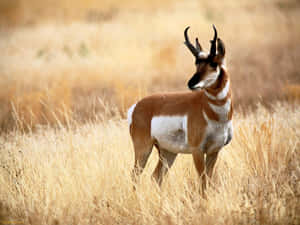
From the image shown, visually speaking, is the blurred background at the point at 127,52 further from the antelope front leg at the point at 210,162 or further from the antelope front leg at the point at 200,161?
the antelope front leg at the point at 200,161

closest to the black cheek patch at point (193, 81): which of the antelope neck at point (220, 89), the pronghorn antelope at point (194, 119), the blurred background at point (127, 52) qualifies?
the pronghorn antelope at point (194, 119)

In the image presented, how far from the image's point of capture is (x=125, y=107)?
9.68 meters

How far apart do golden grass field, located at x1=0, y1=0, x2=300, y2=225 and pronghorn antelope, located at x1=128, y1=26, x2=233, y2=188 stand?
33cm

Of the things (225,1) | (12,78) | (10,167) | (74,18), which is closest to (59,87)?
(12,78)

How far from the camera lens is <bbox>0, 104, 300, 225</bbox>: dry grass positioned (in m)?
4.30

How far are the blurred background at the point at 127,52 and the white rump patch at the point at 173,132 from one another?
4.45 meters

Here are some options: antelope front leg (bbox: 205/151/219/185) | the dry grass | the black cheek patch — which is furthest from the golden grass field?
the black cheek patch

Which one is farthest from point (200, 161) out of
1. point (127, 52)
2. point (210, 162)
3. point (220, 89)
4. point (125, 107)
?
point (127, 52)

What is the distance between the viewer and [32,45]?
62.7 feet

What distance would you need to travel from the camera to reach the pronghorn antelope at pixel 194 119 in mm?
4270

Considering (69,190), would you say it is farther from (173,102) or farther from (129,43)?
(129,43)

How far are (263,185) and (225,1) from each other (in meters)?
23.0

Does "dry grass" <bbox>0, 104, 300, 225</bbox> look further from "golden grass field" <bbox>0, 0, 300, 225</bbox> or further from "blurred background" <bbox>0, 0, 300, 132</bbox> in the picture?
"blurred background" <bbox>0, 0, 300, 132</bbox>

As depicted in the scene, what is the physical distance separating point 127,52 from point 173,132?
12660mm
